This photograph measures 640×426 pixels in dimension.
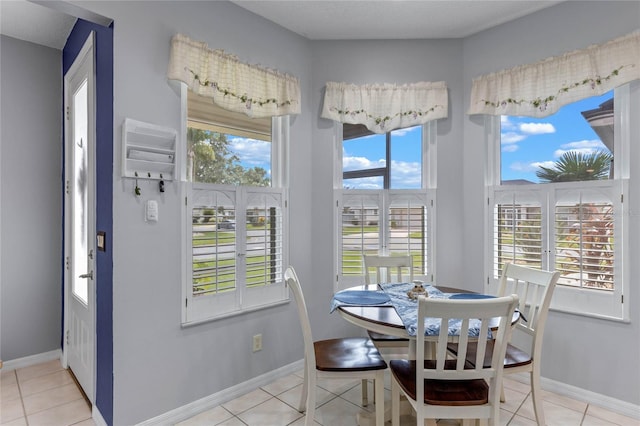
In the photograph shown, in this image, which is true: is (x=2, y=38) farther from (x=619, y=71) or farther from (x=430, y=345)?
(x=619, y=71)

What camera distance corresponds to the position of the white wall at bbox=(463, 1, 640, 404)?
2229mm

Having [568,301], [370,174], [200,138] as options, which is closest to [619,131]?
[568,301]

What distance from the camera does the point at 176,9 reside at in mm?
2158

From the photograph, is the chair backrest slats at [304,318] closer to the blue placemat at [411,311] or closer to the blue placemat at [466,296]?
the blue placemat at [411,311]

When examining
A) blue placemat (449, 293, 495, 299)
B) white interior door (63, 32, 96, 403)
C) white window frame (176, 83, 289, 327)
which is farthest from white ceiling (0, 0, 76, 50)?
blue placemat (449, 293, 495, 299)

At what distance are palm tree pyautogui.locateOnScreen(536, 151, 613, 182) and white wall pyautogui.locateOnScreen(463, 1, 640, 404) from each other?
169mm

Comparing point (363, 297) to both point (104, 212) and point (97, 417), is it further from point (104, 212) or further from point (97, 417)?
point (97, 417)

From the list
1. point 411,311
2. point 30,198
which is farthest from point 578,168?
point 30,198

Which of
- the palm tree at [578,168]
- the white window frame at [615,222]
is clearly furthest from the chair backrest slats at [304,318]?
the palm tree at [578,168]

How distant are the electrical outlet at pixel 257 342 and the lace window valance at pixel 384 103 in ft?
6.16

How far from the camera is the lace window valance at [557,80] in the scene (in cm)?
222

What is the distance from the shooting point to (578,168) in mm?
2488

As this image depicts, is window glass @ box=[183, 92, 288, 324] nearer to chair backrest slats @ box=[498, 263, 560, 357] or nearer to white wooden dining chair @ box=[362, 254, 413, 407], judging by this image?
white wooden dining chair @ box=[362, 254, 413, 407]

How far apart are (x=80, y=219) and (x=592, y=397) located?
386cm
